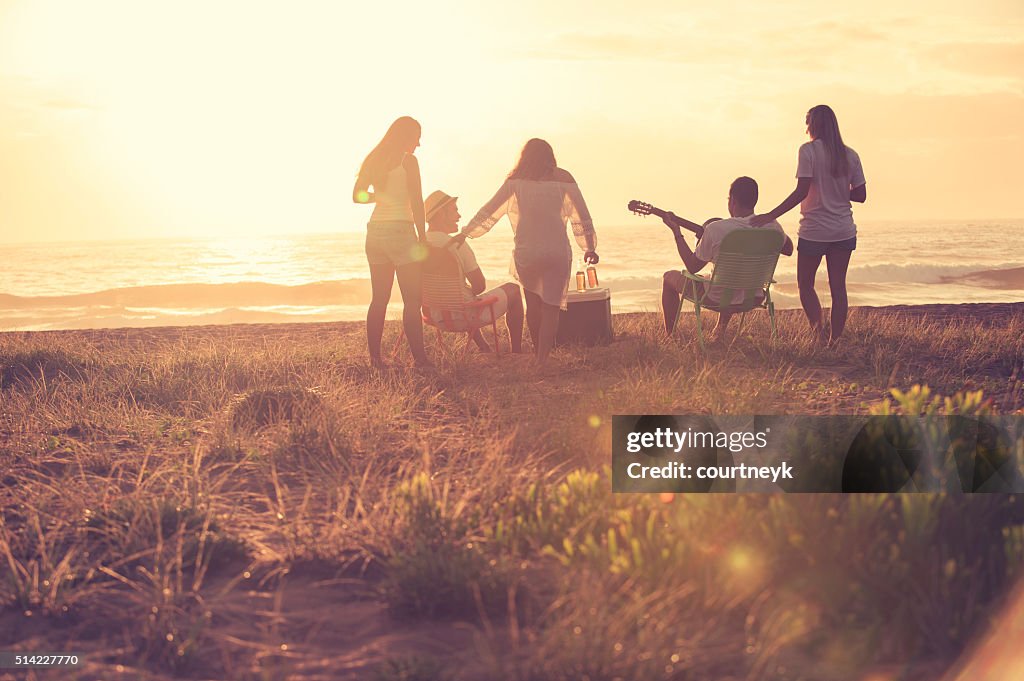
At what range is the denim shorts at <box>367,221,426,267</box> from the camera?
304 inches

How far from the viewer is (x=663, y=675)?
270 centimetres

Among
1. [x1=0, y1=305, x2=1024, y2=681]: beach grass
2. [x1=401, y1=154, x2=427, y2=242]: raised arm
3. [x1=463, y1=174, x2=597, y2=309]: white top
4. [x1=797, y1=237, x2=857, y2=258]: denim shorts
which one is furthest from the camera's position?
[x1=797, y1=237, x2=857, y2=258]: denim shorts

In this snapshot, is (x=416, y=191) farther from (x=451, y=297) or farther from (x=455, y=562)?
(x=455, y=562)

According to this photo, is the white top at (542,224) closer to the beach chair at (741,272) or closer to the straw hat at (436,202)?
the straw hat at (436,202)

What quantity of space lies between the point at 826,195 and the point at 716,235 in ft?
3.05

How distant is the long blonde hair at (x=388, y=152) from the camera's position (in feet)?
25.0

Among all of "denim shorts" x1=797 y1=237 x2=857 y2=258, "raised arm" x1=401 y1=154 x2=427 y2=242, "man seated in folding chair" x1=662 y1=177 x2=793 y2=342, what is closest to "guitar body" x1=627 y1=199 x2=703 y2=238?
"man seated in folding chair" x1=662 y1=177 x2=793 y2=342

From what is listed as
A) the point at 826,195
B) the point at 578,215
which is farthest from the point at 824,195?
the point at 578,215

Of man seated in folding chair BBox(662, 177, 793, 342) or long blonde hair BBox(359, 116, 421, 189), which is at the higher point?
long blonde hair BBox(359, 116, 421, 189)

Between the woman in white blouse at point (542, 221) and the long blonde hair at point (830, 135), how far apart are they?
6.59ft

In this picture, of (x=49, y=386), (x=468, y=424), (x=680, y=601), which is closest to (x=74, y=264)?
(x=49, y=386)

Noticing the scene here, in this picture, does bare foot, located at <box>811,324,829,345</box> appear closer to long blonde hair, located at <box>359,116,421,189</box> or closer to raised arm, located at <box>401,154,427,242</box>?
raised arm, located at <box>401,154,427,242</box>

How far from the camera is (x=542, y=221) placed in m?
7.83

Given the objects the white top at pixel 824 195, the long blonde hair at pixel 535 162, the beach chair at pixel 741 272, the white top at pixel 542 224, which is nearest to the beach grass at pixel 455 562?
the white top at pixel 542 224
